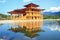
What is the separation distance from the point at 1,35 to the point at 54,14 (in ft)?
3.26

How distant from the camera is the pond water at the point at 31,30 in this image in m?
2.01

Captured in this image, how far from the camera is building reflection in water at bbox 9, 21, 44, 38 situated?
2.04 m

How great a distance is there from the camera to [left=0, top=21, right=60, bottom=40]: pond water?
201 centimetres

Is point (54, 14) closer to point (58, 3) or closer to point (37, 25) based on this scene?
point (58, 3)

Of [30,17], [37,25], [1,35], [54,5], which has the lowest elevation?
[1,35]

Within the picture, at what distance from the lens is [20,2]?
6.84ft

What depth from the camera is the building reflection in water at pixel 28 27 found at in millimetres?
2037

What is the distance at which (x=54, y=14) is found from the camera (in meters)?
2.11

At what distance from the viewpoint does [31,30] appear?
2.04 meters

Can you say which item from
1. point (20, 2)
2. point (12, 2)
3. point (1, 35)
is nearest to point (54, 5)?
point (20, 2)

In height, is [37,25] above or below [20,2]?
below

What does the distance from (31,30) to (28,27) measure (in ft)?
0.24

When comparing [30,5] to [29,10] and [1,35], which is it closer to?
[29,10]

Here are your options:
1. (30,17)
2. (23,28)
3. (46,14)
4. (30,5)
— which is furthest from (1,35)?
(46,14)
